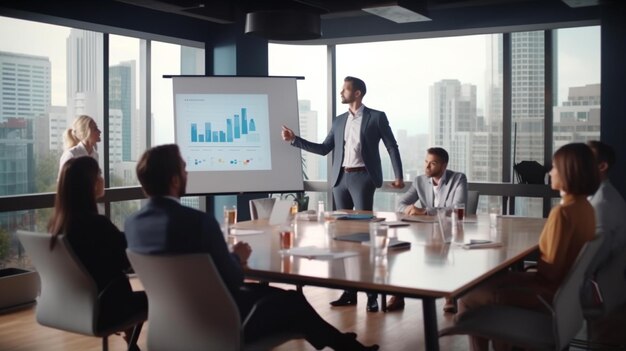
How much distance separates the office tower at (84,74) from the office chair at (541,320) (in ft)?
15.4

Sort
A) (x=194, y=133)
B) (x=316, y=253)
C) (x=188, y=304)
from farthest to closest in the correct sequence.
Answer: (x=194, y=133), (x=316, y=253), (x=188, y=304)

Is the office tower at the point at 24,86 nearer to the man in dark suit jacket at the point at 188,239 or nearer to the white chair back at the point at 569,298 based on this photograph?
the man in dark suit jacket at the point at 188,239

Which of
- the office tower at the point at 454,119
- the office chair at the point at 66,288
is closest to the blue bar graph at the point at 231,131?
the office tower at the point at 454,119

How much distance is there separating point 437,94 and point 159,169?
17.7 ft

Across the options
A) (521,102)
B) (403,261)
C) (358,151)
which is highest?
(521,102)

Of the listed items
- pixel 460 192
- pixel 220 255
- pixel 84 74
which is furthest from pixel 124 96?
pixel 220 255

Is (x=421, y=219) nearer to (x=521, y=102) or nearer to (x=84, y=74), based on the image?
(x=521, y=102)

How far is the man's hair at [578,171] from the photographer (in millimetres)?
3277

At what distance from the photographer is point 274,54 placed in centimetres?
856

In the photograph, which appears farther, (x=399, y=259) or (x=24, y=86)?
(x=24, y=86)

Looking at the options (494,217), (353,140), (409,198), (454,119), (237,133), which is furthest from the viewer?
(454,119)

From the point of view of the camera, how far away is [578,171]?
3.29 meters

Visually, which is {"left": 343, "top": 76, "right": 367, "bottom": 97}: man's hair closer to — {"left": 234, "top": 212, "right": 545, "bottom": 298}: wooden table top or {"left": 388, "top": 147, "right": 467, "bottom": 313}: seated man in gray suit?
{"left": 388, "top": 147, "right": 467, "bottom": 313}: seated man in gray suit

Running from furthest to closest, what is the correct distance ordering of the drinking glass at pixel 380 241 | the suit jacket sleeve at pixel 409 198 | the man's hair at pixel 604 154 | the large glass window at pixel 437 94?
1. the large glass window at pixel 437 94
2. the suit jacket sleeve at pixel 409 198
3. the man's hair at pixel 604 154
4. the drinking glass at pixel 380 241
